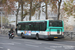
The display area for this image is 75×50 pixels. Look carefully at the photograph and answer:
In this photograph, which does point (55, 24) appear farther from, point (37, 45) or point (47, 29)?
point (37, 45)

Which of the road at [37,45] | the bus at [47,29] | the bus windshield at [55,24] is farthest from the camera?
the bus windshield at [55,24]

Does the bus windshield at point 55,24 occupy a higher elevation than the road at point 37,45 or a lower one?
higher

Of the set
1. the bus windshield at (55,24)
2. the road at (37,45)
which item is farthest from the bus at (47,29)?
the road at (37,45)

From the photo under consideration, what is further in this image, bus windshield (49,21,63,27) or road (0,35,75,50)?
bus windshield (49,21,63,27)

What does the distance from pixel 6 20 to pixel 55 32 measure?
292 ft

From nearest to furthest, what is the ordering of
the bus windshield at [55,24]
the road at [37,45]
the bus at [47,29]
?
the road at [37,45], the bus at [47,29], the bus windshield at [55,24]

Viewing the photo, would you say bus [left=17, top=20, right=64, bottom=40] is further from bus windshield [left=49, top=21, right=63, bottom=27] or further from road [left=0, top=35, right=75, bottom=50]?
road [left=0, top=35, right=75, bottom=50]

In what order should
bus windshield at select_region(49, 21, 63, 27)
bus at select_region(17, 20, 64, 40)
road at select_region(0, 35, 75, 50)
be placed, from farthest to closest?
bus windshield at select_region(49, 21, 63, 27) < bus at select_region(17, 20, 64, 40) < road at select_region(0, 35, 75, 50)

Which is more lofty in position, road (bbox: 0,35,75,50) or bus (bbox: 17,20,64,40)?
bus (bbox: 17,20,64,40)

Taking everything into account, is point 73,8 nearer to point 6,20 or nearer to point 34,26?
point 34,26

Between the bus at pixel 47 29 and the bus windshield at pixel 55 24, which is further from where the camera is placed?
the bus windshield at pixel 55 24

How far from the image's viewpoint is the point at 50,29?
26.8 metres

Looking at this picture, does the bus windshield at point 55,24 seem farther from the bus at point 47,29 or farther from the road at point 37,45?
the road at point 37,45

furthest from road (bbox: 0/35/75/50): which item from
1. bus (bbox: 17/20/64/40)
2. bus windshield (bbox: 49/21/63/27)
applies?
bus windshield (bbox: 49/21/63/27)
